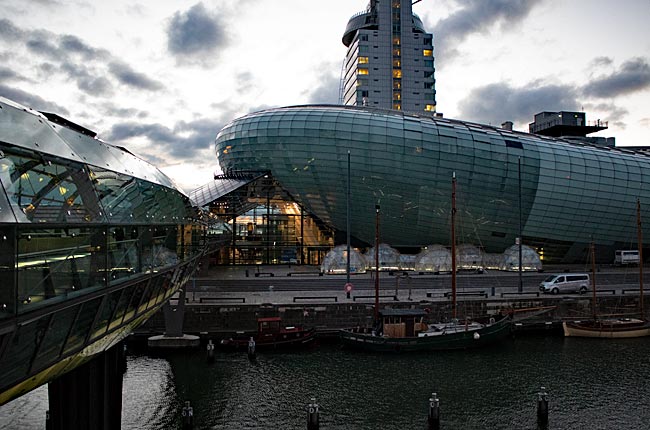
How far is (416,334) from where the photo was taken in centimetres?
3766

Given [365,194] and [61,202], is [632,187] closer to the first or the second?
[365,194]

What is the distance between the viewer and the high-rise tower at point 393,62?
144750 millimetres

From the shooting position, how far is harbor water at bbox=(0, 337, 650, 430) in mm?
24281

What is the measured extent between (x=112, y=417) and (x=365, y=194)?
177ft

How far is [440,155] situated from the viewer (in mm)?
67812

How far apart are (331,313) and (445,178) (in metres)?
33.6

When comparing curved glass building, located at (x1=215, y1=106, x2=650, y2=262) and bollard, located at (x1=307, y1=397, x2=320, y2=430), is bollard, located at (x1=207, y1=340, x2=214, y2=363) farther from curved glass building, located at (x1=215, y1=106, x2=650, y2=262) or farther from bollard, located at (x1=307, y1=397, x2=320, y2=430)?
curved glass building, located at (x1=215, y1=106, x2=650, y2=262)

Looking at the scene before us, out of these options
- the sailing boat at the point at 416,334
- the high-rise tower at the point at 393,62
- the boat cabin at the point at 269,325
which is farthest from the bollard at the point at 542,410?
the high-rise tower at the point at 393,62

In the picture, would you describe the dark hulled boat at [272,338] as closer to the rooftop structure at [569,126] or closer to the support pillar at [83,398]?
the support pillar at [83,398]

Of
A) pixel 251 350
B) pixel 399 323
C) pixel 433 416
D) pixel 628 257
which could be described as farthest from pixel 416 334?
pixel 628 257

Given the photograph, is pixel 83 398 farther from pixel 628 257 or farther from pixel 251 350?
pixel 628 257

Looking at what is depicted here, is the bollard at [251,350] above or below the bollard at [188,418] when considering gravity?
above

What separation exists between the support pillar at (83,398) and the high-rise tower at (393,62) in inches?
5231

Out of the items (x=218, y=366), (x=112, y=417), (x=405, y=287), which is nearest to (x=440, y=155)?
(x=405, y=287)
